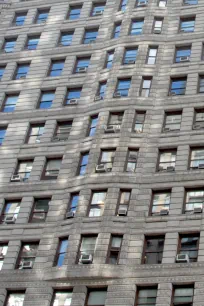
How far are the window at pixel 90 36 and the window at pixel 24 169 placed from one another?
11.6 meters

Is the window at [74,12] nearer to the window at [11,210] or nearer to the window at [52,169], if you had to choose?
the window at [52,169]

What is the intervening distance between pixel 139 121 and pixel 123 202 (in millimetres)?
6400

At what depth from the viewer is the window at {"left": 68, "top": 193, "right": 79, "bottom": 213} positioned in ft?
146

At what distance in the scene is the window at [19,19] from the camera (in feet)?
198

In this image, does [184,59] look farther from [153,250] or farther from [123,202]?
[153,250]

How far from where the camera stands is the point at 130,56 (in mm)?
51844

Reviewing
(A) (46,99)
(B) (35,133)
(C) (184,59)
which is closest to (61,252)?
(B) (35,133)

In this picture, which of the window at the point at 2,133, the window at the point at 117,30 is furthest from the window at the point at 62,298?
the window at the point at 117,30

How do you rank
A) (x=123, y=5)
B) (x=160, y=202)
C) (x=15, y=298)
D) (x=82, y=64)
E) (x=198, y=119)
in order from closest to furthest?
1. (x=15, y=298)
2. (x=160, y=202)
3. (x=198, y=119)
4. (x=82, y=64)
5. (x=123, y=5)

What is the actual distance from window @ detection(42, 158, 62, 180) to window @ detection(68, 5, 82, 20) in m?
14.9

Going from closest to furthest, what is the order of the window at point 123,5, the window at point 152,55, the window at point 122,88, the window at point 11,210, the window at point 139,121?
the window at point 11,210 → the window at point 139,121 → the window at point 122,88 → the window at point 152,55 → the window at point 123,5

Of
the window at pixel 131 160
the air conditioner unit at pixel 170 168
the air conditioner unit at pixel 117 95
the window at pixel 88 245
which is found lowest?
the window at pixel 88 245

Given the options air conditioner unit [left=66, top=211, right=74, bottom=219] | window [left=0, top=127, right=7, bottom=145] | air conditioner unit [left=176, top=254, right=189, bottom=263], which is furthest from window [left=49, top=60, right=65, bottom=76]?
air conditioner unit [left=176, top=254, right=189, bottom=263]

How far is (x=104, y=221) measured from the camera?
4266 cm
